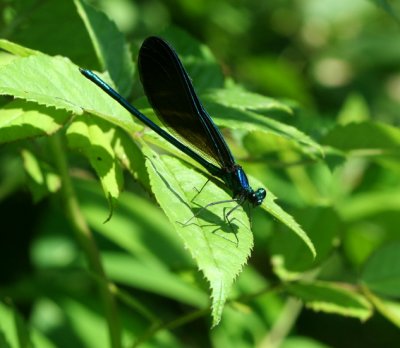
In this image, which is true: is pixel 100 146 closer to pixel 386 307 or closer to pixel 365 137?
pixel 365 137

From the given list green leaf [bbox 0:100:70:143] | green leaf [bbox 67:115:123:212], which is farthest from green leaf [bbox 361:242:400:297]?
green leaf [bbox 0:100:70:143]

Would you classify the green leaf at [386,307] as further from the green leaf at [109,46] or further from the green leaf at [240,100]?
the green leaf at [109,46]

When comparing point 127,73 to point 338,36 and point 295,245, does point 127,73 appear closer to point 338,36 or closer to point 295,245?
point 295,245

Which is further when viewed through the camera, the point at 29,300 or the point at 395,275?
the point at 29,300

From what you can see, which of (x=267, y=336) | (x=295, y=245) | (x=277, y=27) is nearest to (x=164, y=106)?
(x=295, y=245)

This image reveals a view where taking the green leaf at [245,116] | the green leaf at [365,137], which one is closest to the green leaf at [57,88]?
the green leaf at [245,116]

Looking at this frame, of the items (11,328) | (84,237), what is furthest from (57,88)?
(11,328)
